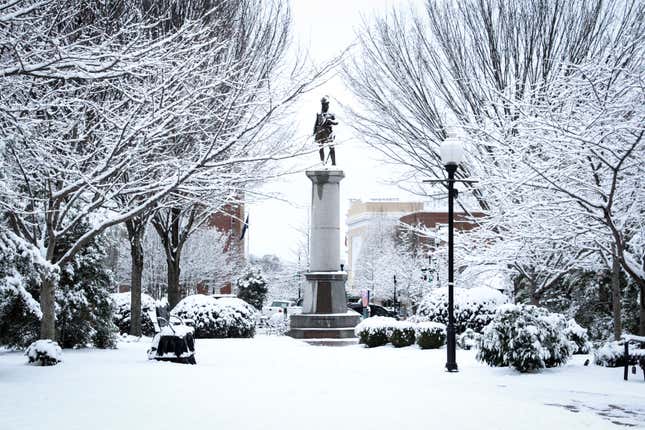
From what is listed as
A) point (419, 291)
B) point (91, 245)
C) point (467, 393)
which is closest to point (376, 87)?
point (91, 245)

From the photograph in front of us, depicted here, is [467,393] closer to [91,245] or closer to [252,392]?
[252,392]

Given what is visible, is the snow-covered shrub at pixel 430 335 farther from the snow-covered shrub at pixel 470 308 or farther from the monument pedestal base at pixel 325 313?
the monument pedestal base at pixel 325 313

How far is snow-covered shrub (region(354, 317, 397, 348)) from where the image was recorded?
17.4 metres

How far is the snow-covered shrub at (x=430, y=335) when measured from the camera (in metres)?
16.2

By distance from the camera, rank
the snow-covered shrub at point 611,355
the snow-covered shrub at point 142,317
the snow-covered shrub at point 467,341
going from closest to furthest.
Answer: the snow-covered shrub at point 611,355, the snow-covered shrub at point 467,341, the snow-covered shrub at point 142,317

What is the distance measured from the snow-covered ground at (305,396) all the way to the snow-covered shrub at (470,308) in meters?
5.06

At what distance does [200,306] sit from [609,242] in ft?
39.9

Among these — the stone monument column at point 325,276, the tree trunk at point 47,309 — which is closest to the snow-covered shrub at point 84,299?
the tree trunk at point 47,309

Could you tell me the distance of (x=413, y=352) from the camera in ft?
51.9

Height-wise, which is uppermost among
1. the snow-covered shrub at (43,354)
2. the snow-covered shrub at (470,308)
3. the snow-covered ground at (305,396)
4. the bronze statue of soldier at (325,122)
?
the bronze statue of soldier at (325,122)

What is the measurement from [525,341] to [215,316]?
11.3 m

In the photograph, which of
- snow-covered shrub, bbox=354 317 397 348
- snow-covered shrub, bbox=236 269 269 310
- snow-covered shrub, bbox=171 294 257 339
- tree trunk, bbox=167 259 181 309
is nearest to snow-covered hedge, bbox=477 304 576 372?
snow-covered shrub, bbox=354 317 397 348

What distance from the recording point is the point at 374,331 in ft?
56.9

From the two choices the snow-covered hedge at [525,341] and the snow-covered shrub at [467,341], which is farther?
the snow-covered shrub at [467,341]
